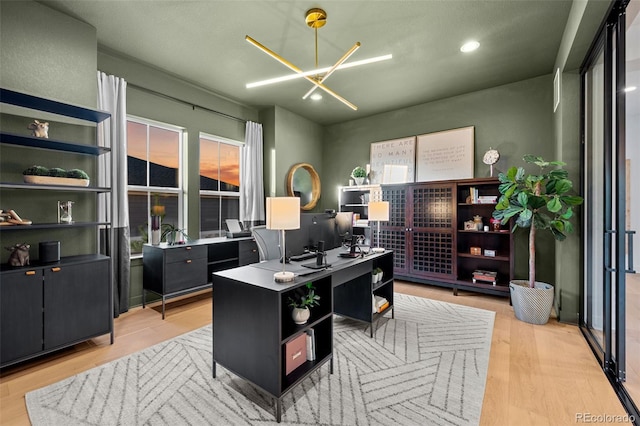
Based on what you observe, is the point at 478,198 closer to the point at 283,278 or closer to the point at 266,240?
the point at 266,240

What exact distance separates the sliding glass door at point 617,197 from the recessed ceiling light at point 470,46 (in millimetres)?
1019

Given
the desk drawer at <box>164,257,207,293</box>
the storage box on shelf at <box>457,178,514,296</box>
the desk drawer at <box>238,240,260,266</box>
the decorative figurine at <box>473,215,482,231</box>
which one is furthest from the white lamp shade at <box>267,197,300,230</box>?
the decorative figurine at <box>473,215,482,231</box>

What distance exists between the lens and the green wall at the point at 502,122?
3928 mm

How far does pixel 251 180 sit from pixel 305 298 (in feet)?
10.6

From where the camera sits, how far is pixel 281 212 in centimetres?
192

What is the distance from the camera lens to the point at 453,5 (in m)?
2.54

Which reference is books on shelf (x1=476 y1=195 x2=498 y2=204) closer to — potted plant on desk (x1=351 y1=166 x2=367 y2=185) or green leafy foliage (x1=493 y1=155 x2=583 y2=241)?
green leafy foliage (x1=493 y1=155 x2=583 y2=241)

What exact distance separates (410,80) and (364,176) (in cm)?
185

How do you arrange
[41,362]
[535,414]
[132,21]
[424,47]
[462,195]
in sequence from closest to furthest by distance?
[535,414] < [41,362] < [132,21] < [424,47] < [462,195]

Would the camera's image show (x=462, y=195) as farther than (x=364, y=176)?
No

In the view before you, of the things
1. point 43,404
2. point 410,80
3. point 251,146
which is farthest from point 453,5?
point 43,404

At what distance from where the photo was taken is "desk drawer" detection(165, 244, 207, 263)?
3.38 meters

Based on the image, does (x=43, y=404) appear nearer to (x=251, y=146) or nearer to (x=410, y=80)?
(x=251, y=146)

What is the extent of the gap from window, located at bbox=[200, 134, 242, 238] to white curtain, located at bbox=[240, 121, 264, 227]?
14cm
